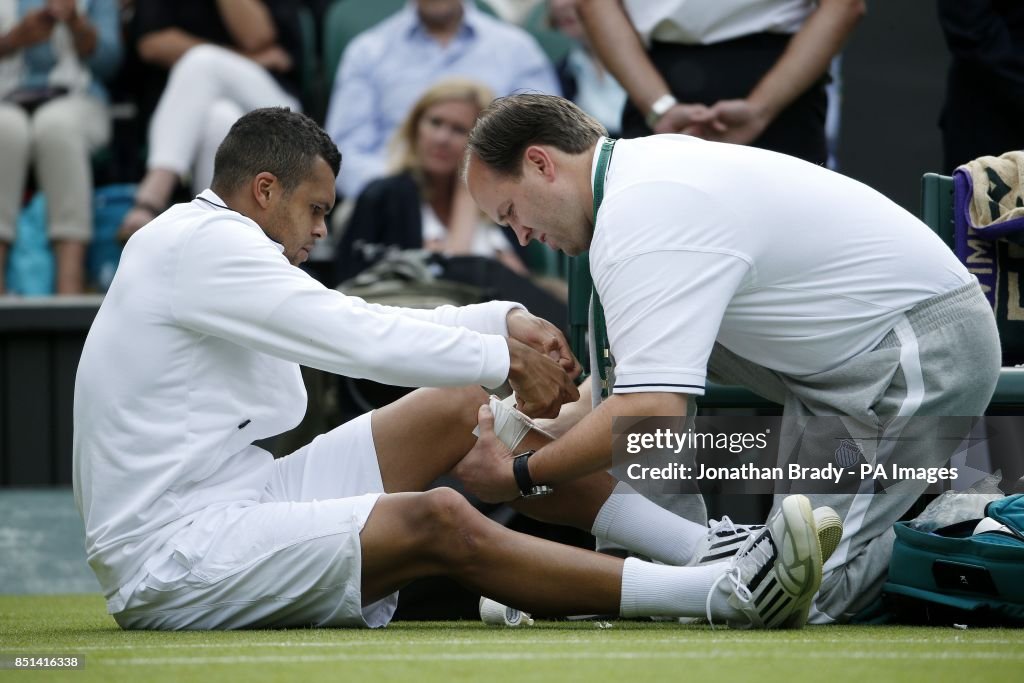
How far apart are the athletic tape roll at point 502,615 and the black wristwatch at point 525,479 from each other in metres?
0.30

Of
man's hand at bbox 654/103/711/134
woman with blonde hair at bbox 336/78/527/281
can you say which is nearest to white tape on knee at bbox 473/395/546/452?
man's hand at bbox 654/103/711/134

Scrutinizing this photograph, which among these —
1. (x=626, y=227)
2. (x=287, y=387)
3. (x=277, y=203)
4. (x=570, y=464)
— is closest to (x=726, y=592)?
(x=570, y=464)

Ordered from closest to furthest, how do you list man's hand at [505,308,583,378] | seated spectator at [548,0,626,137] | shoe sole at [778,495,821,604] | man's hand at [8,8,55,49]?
shoe sole at [778,495,821,604] < man's hand at [505,308,583,378] < man's hand at [8,8,55,49] < seated spectator at [548,0,626,137]

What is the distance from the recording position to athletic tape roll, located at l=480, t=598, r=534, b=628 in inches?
133

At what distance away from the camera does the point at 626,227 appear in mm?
3127

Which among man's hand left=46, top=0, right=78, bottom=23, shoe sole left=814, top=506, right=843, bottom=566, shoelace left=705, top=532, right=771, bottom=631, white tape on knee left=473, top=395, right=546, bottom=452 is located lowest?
shoelace left=705, top=532, right=771, bottom=631

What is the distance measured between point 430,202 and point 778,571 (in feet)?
12.1

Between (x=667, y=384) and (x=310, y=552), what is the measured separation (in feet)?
2.75

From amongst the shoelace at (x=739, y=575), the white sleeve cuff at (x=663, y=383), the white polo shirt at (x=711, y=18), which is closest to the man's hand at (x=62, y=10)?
the white polo shirt at (x=711, y=18)

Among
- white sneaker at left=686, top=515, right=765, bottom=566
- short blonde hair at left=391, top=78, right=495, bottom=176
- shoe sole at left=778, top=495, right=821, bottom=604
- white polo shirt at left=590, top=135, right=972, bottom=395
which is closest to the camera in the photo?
shoe sole at left=778, top=495, right=821, bottom=604

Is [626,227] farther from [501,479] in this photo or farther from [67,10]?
[67,10]

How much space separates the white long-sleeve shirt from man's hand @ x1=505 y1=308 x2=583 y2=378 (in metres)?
0.23

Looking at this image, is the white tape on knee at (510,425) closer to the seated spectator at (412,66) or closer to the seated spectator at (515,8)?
the seated spectator at (412,66)

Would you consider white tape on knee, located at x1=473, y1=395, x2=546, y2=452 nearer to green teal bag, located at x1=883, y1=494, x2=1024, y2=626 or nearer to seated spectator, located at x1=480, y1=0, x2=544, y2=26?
green teal bag, located at x1=883, y1=494, x2=1024, y2=626
